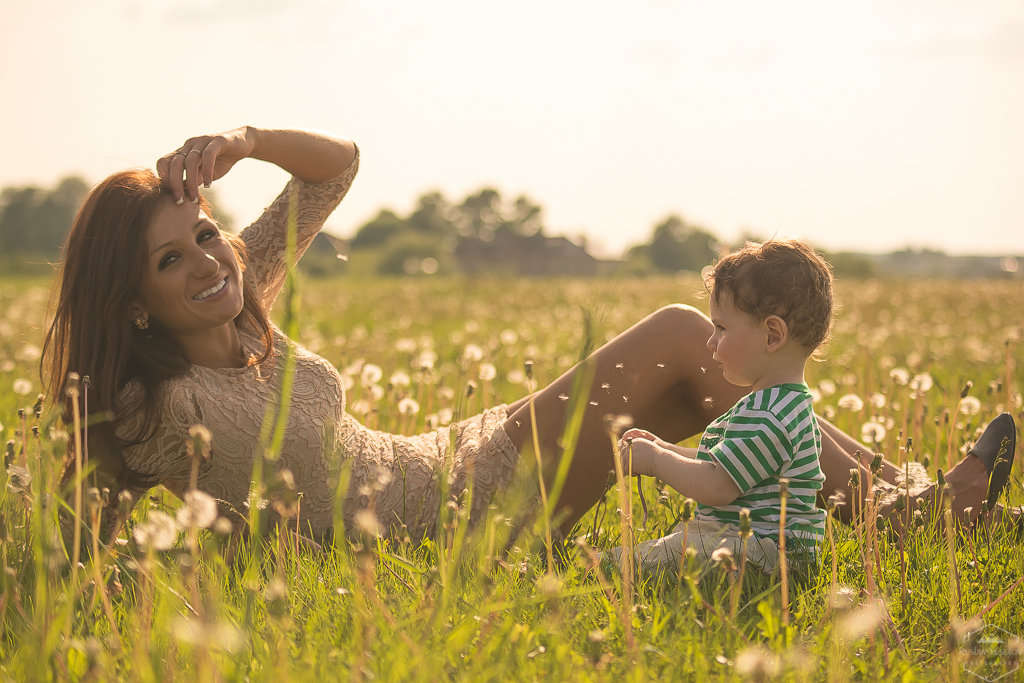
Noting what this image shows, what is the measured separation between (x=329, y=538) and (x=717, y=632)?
1.39m

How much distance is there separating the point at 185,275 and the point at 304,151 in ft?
2.91

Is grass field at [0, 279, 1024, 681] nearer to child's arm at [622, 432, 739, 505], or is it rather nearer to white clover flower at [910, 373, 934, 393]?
white clover flower at [910, 373, 934, 393]

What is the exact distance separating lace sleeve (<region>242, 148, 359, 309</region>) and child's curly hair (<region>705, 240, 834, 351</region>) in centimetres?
164

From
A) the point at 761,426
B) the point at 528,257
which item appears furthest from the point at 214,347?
the point at 528,257

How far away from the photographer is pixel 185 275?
264 cm

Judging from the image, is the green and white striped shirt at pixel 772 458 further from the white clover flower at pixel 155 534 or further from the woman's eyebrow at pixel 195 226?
the woman's eyebrow at pixel 195 226

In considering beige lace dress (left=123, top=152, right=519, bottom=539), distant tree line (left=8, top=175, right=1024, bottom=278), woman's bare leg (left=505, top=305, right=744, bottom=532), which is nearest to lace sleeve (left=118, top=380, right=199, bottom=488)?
beige lace dress (left=123, top=152, right=519, bottom=539)

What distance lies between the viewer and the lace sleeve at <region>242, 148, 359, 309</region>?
330 cm

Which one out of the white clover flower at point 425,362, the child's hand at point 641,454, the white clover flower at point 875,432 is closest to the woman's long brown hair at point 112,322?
the white clover flower at point 425,362

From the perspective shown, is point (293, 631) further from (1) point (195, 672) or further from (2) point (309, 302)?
(2) point (309, 302)

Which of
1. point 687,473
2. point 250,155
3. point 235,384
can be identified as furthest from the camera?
point 250,155

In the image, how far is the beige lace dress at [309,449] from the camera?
265 cm

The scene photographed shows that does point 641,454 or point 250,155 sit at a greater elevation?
point 250,155

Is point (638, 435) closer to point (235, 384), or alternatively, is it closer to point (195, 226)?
point (235, 384)
